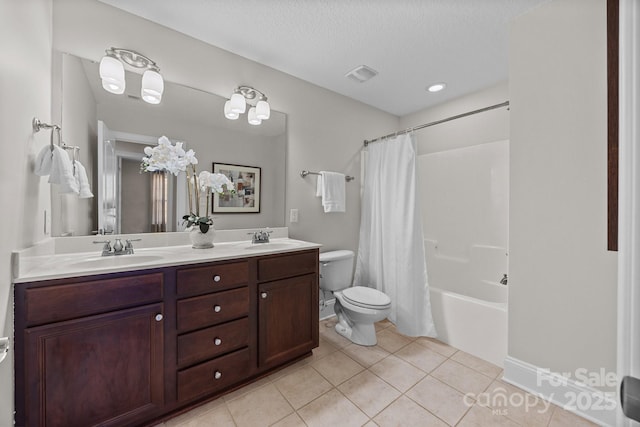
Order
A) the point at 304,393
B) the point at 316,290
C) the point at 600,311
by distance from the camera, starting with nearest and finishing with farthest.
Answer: the point at 600,311 < the point at 304,393 < the point at 316,290

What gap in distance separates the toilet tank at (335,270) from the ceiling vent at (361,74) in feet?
5.34

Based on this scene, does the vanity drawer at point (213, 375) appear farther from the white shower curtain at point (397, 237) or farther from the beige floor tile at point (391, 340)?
the white shower curtain at point (397, 237)

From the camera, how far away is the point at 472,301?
197 centimetres

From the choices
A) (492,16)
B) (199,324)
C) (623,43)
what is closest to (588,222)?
(492,16)

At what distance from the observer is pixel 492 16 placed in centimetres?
161

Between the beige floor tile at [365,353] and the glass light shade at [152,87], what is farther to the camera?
the beige floor tile at [365,353]

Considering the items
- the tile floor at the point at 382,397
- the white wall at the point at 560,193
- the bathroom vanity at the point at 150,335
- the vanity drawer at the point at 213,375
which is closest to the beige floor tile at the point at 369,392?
the tile floor at the point at 382,397

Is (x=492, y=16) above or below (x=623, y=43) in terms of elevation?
above

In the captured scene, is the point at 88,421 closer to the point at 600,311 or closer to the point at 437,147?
the point at 600,311

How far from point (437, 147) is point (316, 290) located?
2.14m

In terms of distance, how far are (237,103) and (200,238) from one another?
1.07 meters

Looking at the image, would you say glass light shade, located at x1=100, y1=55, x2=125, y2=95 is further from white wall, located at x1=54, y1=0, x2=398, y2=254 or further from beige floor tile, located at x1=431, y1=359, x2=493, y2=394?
beige floor tile, located at x1=431, y1=359, x2=493, y2=394

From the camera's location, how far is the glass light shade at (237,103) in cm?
197

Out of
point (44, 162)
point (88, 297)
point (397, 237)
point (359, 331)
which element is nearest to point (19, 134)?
point (44, 162)
